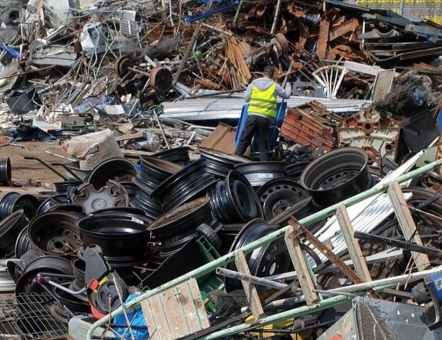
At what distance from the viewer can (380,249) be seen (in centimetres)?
490

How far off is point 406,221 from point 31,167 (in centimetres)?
825

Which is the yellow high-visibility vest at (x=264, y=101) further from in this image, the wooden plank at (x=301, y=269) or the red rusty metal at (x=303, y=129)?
the wooden plank at (x=301, y=269)

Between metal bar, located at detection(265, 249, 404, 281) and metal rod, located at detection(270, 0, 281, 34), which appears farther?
metal rod, located at detection(270, 0, 281, 34)

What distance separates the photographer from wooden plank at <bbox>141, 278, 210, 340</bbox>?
448 cm

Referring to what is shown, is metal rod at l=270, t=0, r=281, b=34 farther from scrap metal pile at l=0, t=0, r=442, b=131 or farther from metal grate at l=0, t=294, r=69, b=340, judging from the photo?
metal grate at l=0, t=294, r=69, b=340

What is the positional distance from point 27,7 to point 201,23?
6.65 m

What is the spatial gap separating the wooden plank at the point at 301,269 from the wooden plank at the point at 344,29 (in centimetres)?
1114

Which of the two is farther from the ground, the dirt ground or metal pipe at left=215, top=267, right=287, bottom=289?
metal pipe at left=215, top=267, right=287, bottom=289

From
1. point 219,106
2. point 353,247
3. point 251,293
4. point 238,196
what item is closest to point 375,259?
point 353,247

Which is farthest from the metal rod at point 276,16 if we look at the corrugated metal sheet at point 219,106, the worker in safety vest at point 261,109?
the worker in safety vest at point 261,109

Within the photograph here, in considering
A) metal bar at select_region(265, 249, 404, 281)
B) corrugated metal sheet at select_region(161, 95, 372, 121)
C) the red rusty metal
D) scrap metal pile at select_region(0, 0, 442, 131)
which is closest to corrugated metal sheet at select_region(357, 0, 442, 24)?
scrap metal pile at select_region(0, 0, 442, 131)

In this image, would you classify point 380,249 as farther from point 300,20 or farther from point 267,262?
point 300,20

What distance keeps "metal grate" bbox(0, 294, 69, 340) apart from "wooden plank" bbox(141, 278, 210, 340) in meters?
1.01

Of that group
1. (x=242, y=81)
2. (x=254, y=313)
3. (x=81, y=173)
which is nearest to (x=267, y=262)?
(x=254, y=313)
